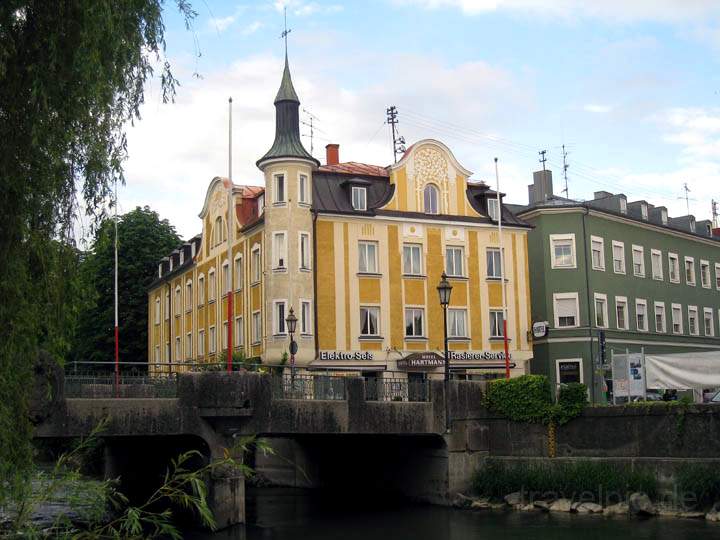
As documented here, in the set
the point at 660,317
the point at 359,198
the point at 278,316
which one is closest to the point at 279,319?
the point at 278,316

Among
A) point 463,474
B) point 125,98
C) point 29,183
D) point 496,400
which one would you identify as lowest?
point 463,474

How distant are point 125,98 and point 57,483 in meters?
5.41

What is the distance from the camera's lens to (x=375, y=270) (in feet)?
158

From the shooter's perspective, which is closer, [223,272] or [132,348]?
[223,272]

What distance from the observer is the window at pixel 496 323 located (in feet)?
165

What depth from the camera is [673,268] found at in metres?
61.9

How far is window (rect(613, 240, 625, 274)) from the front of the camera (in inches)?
2217

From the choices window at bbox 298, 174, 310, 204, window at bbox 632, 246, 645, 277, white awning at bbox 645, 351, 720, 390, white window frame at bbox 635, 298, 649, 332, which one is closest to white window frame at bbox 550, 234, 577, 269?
window at bbox 632, 246, 645, 277

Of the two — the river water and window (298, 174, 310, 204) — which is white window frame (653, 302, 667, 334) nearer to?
window (298, 174, 310, 204)

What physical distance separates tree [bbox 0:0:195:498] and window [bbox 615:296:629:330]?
4577 cm

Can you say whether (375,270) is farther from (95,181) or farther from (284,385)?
(95,181)

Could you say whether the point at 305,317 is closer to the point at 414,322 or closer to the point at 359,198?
the point at 414,322

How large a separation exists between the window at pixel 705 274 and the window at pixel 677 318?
4.20 m

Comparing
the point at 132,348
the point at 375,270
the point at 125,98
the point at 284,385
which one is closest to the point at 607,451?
the point at 284,385
